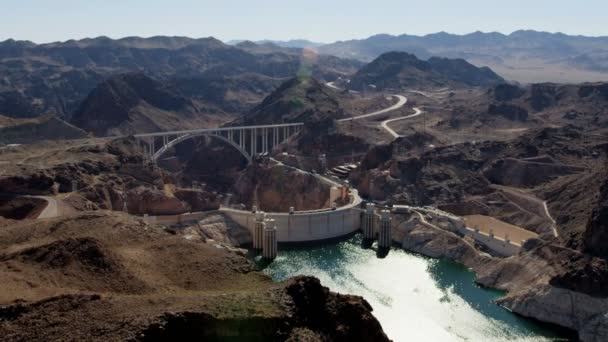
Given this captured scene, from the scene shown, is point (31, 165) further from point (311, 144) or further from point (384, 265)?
point (311, 144)

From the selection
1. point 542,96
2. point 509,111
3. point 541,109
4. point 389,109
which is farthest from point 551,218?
point 542,96

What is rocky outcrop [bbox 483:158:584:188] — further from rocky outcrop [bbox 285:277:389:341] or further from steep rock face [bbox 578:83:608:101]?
steep rock face [bbox 578:83:608:101]

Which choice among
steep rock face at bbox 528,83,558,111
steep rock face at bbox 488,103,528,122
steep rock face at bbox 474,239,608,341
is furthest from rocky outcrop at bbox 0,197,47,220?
steep rock face at bbox 528,83,558,111

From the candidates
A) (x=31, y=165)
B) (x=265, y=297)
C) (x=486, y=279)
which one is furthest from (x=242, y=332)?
(x=31, y=165)

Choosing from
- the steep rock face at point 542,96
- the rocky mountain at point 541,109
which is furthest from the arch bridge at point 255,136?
the steep rock face at point 542,96

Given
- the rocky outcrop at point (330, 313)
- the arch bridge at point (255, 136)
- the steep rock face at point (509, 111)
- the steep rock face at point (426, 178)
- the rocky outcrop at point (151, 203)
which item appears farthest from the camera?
the steep rock face at point (509, 111)

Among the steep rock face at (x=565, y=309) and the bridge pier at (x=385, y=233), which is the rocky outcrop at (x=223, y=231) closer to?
the bridge pier at (x=385, y=233)
